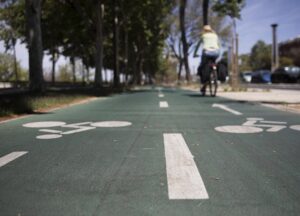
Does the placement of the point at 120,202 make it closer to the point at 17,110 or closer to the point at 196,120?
the point at 196,120

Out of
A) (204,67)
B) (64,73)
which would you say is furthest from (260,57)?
(204,67)

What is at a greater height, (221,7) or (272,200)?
(221,7)

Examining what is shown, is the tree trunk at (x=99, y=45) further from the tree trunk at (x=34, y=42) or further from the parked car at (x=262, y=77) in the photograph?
the parked car at (x=262, y=77)

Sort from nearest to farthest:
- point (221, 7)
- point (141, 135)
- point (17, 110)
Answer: point (141, 135) → point (17, 110) → point (221, 7)

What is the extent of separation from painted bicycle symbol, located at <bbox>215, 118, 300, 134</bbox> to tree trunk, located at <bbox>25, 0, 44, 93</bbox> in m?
11.1

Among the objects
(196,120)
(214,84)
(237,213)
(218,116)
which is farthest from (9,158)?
(214,84)

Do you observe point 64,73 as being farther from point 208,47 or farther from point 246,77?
point 208,47

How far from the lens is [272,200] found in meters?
3.95

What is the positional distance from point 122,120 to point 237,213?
619 cm

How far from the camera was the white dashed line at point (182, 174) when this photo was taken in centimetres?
414

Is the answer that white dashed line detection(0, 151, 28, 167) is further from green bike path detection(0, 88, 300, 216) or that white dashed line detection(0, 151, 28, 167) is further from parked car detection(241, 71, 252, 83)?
parked car detection(241, 71, 252, 83)

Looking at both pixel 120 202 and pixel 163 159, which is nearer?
pixel 120 202

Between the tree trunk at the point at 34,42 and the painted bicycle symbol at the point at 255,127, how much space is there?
437 inches

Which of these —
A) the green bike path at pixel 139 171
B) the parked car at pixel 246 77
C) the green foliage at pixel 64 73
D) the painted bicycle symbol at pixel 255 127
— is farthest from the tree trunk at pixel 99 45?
the green foliage at pixel 64 73
